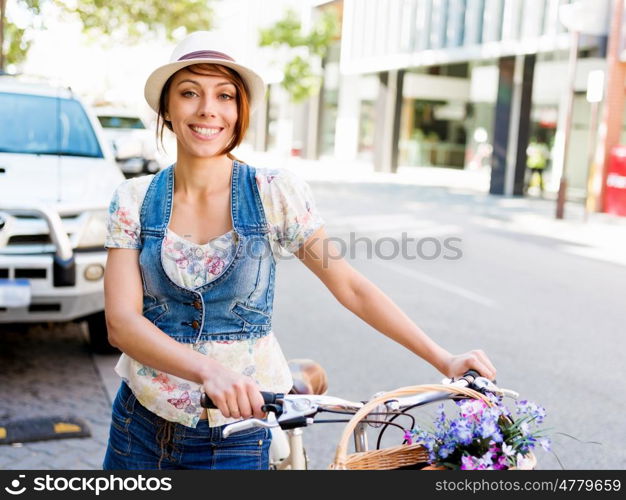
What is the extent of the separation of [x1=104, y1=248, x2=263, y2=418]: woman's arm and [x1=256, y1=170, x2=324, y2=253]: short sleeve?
377 mm

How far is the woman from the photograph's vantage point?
2.22 meters

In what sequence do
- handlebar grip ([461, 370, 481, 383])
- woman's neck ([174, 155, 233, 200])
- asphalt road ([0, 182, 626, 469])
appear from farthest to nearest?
asphalt road ([0, 182, 626, 469]) < woman's neck ([174, 155, 233, 200]) < handlebar grip ([461, 370, 481, 383])

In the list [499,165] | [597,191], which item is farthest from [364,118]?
[597,191]

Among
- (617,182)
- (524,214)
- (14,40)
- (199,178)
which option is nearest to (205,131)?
(199,178)

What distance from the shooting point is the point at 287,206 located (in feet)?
7.49

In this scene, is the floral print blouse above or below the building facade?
below

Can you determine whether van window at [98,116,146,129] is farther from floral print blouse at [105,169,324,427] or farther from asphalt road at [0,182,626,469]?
floral print blouse at [105,169,324,427]

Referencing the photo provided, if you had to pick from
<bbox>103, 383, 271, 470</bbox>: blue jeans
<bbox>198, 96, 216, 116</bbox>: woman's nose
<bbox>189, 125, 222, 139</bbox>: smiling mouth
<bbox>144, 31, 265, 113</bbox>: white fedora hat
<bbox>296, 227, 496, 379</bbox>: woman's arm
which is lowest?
<bbox>103, 383, 271, 470</bbox>: blue jeans

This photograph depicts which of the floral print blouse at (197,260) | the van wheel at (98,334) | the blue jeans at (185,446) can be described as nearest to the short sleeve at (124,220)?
the floral print blouse at (197,260)

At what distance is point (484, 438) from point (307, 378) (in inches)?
47.9

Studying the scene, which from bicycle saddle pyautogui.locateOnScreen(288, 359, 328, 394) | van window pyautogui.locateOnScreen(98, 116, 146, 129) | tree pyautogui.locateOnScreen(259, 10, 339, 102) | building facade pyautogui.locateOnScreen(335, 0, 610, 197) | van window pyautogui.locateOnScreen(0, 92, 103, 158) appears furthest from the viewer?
tree pyautogui.locateOnScreen(259, 10, 339, 102)

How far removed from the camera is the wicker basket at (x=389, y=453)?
166cm

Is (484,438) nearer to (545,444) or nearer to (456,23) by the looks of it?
(545,444)

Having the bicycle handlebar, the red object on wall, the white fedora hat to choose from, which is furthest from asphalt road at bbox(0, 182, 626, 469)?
the red object on wall
